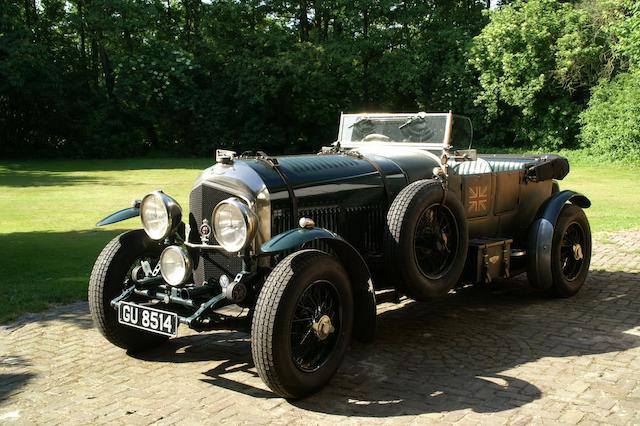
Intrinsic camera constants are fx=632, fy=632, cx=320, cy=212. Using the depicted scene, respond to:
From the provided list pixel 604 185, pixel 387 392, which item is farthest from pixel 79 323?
pixel 604 185

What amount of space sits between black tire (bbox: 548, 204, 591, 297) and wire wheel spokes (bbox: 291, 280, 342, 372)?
282cm

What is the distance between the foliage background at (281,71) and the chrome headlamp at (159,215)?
23.1 m

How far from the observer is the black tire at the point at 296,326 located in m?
3.66

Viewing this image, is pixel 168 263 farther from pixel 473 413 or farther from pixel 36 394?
pixel 473 413

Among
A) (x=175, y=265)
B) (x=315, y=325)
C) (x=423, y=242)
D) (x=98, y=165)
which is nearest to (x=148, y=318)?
(x=175, y=265)

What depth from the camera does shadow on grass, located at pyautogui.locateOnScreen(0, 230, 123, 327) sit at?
6086 mm

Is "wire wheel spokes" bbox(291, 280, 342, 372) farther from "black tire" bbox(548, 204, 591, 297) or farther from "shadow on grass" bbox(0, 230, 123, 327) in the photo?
"black tire" bbox(548, 204, 591, 297)

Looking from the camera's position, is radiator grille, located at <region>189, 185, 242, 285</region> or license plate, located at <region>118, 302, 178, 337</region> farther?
radiator grille, located at <region>189, 185, 242, 285</region>

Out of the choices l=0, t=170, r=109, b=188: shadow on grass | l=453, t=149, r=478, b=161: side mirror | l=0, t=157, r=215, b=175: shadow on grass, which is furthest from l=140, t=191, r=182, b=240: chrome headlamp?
l=0, t=157, r=215, b=175: shadow on grass

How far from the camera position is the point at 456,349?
476cm

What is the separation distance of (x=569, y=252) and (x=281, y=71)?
2279cm

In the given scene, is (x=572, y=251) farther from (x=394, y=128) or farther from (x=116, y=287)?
(x=116, y=287)

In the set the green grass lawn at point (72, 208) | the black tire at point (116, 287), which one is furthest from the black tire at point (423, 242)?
the green grass lawn at point (72, 208)

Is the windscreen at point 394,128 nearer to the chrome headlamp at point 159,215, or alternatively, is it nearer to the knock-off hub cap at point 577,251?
the knock-off hub cap at point 577,251
